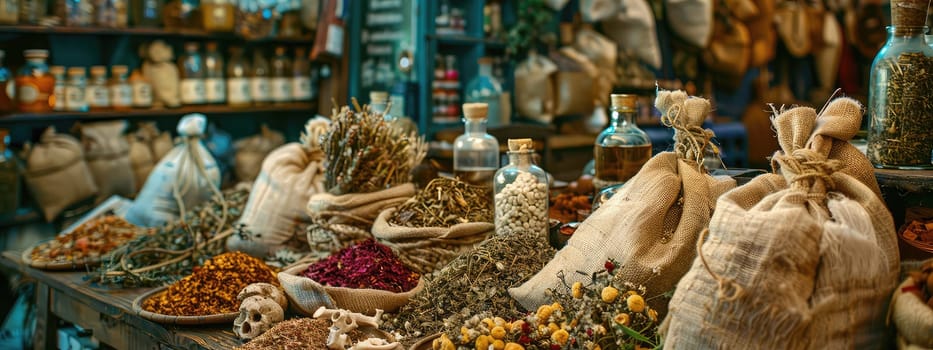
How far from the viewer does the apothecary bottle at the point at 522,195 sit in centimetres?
189

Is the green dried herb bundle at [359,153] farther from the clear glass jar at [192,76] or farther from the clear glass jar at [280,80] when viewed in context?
the clear glass jar at [280,80]

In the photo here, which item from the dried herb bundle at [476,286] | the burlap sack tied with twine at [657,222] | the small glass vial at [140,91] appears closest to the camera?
the burlap sack tied with twine at [657,222]

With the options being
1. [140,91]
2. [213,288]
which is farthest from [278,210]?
[140,91]

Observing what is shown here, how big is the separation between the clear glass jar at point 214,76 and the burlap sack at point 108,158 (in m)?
0.50

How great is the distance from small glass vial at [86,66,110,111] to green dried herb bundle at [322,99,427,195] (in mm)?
2064

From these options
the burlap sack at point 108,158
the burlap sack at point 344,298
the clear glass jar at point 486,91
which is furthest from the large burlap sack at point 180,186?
the clear glass jar at point 486,91

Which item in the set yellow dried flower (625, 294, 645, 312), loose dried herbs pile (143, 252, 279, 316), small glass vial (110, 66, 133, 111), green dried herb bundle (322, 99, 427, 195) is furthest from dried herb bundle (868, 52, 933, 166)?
small glass vial (110, 66, 133, 111)

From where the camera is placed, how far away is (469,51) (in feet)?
15.5

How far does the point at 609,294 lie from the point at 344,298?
23.8 inches

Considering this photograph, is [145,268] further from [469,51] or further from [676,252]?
[469,51]

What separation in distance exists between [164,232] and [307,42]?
8.02 ft

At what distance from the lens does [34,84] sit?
3561 mm

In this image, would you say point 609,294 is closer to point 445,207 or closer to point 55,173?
point 445,207

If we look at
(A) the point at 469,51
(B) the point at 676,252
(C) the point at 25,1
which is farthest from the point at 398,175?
(A) the point at 469,51
